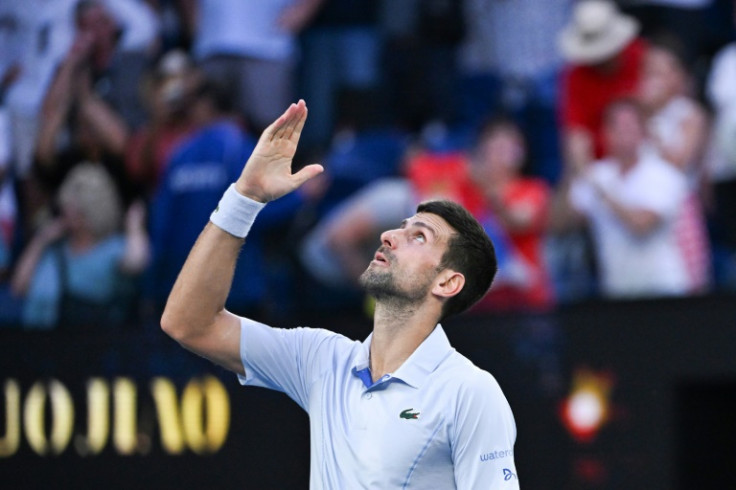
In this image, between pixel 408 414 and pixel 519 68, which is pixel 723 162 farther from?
pixel 408 414

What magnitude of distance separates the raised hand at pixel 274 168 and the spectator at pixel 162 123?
4.74 metres

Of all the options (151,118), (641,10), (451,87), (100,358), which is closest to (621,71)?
(641,10)

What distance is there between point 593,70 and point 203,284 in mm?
4019

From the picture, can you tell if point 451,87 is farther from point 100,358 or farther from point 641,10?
point 100,358

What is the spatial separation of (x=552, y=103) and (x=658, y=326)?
4.78 feet

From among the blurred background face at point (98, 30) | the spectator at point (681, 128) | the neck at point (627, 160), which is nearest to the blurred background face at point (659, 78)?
the spectator at point (681, 128)

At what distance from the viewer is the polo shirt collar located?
135 inches

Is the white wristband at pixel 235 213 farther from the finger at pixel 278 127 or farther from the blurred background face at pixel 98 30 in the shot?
the blurred background face at pixel 98 30

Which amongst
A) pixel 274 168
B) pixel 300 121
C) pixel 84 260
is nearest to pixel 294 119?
pixel 300 121

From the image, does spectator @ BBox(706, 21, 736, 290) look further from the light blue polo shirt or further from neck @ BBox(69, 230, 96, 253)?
neck @ BBox(69, 230, 96, 253)

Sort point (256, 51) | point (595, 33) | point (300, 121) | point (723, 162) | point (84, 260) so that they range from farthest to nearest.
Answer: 1. point (84, 260)
2. point (256, 51)
3. point (595, 33)
4. point (723, 162)
5. point (300, 121)

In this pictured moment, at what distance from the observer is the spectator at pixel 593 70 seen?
269 inches

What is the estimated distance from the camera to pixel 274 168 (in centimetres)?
353

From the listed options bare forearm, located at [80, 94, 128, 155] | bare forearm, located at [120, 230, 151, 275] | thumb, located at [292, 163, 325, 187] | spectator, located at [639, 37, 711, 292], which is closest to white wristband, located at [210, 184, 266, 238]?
thumb, located at [292, 163, 325, 187]
